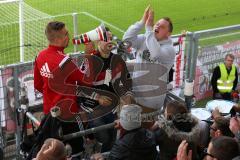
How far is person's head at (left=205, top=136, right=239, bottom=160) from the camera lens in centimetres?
391

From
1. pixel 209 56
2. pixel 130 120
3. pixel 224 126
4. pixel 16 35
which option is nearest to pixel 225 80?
pixel 209 56

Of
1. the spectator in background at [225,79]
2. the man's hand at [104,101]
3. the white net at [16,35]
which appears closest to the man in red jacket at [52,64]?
the man's hand at [104,101]

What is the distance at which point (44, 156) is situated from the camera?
3.95 metres

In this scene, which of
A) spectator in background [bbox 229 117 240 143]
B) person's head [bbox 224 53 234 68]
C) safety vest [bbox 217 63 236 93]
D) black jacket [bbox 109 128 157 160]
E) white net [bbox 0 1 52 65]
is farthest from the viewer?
white net [bbox 0 1 52 65]

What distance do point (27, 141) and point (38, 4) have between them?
10.6 meters

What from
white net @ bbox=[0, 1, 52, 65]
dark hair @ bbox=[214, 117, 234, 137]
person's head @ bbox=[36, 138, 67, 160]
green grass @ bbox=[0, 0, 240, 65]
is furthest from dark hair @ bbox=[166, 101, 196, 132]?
green grass @ bbox=[0, 0, 240, 65]

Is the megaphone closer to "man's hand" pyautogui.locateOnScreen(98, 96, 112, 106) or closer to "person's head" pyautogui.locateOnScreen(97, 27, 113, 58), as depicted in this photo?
"person's head" pyautogui.locateOnScreen(97, 27, 113, 58)

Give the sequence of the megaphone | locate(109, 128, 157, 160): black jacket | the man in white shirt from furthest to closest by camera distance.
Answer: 1. the man in white shirt
2. the megaphone
3. locate(109, 128, 157, 160): black jacket

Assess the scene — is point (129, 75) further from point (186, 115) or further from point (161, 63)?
point (186, 115)

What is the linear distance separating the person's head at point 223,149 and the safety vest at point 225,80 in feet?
14.2

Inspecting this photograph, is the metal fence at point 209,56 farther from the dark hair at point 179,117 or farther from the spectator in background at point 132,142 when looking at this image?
the spectator in background at point 132,142

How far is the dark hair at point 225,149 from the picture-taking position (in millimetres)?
3906

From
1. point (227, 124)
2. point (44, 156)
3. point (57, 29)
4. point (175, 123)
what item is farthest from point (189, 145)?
point (57, 29)

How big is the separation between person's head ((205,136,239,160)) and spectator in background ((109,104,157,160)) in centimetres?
67
